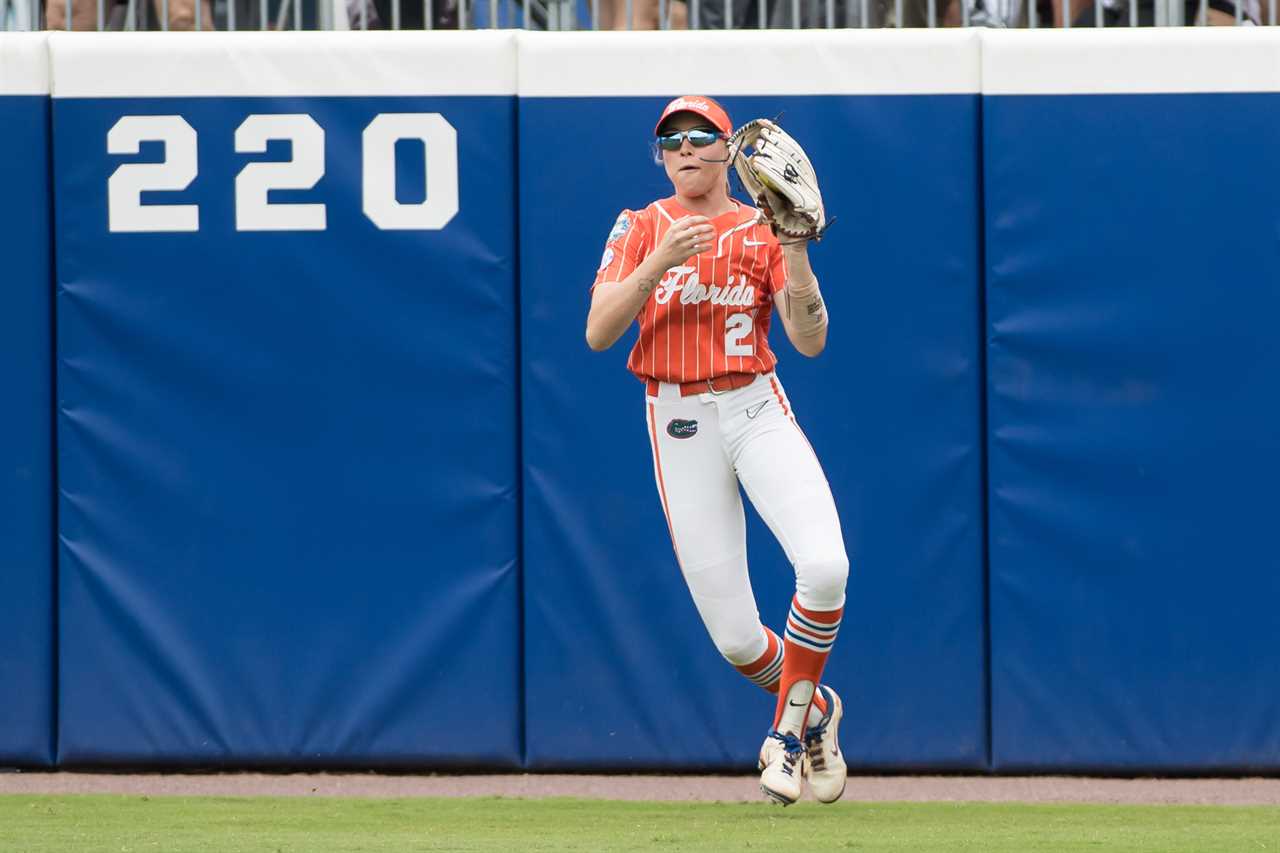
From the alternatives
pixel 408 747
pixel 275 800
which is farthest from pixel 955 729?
pixel 275 800

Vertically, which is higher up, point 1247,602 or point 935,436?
point 935,436

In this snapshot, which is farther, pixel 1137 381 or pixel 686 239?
pixel 1137 381

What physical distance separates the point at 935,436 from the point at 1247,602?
1.23 metres

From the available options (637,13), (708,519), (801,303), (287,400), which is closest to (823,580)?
(708,519)

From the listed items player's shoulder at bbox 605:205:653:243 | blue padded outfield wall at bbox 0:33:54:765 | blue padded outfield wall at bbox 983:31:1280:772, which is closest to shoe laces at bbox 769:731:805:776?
player's shoulder at bbox 605:205:653:243

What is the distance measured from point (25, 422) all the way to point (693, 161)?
280 centimetres

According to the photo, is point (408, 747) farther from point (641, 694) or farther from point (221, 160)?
point (221, 160)

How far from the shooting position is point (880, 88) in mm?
6551

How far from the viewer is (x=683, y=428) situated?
5.43 m

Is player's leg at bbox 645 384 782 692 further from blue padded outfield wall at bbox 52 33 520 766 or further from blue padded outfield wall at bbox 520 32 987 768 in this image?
blue padded outfield wall at bbox 52 33 520 766

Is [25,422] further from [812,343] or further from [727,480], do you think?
[812,343]

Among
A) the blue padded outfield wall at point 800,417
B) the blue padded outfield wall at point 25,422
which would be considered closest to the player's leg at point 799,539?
the blue padded outfield wall at point 800,417

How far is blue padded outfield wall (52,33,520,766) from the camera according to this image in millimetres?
6641

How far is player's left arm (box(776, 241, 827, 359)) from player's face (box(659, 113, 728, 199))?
311mm
